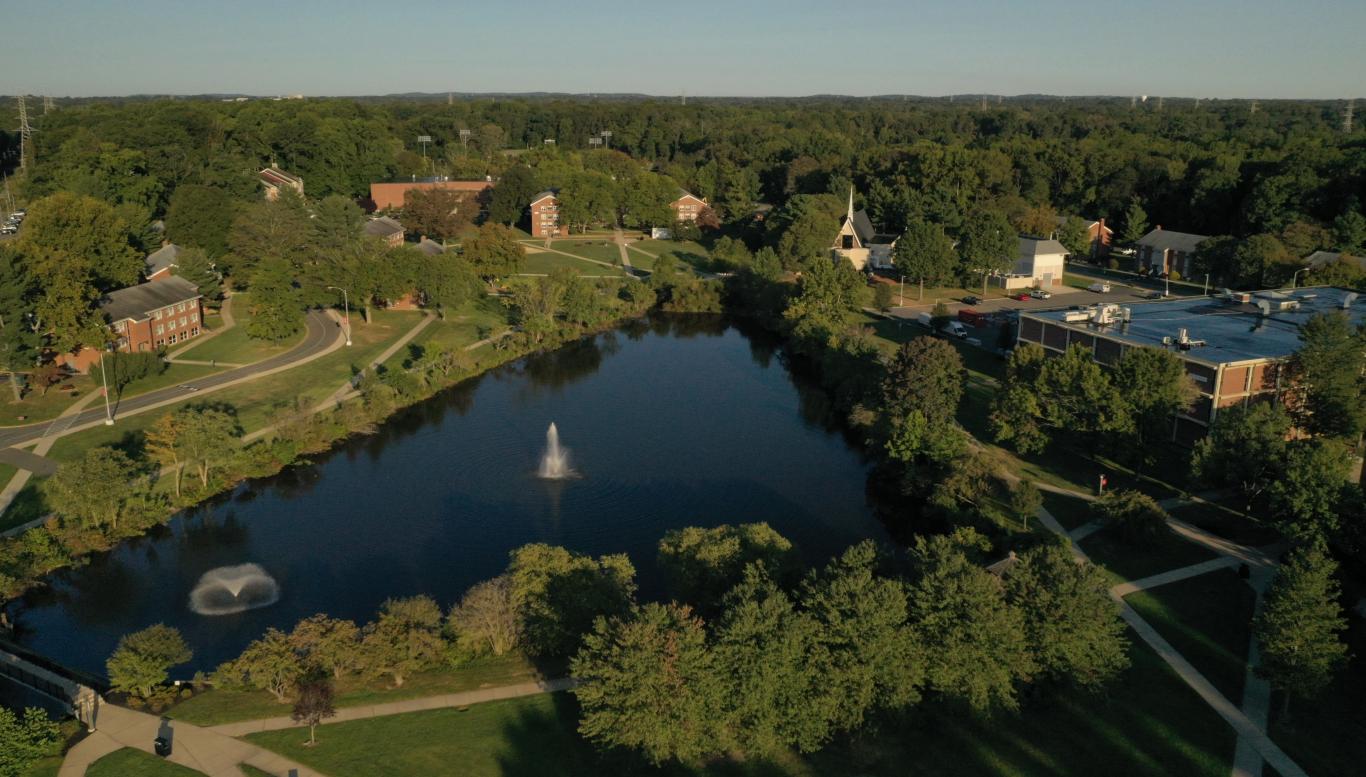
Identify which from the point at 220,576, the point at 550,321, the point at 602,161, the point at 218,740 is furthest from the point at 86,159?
the point at 218,740

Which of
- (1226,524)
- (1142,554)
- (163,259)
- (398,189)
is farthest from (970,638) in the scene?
(398,189)

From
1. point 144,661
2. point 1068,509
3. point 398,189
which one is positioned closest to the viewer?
point 144,661

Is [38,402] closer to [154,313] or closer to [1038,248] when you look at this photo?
[154,313]

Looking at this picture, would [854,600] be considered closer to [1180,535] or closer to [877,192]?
[1180,535]

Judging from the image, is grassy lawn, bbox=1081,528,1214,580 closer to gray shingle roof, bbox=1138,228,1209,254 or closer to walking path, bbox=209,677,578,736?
walking path, bbox=209,677,578,736

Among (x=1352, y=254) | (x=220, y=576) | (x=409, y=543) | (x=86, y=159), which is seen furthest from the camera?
(x=86, y=159)

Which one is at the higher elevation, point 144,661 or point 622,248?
point 622,248

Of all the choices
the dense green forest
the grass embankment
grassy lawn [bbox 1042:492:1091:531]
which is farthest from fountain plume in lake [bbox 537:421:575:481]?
the dense green forest
